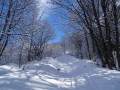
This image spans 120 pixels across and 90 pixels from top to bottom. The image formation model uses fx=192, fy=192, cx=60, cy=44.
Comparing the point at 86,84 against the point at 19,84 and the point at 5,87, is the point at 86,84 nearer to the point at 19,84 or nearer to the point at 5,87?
the point at 19,84

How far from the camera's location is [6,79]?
6297mm

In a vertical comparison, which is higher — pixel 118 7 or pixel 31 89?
pixel 118 7

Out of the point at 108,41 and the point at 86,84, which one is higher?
the point at 108,41

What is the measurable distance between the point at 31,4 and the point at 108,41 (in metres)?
7.96

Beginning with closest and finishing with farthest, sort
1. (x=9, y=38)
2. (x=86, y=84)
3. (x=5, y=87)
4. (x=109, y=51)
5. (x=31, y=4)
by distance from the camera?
(x=5, y=87) → (x=86, y=84) → (x=109, y=51) → (x=9, y=38) → (x=31, y=4)

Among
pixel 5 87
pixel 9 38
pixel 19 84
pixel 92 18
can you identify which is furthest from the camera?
pixel 9 38

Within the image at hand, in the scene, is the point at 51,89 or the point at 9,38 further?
the point at 9,38

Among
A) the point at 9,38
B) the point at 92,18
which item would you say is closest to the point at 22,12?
the point at 9,38

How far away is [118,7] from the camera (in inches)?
596

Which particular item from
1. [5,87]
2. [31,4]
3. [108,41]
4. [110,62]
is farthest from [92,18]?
[5,87]

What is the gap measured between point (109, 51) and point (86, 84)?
6.74 metres

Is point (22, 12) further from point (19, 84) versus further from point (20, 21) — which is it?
point (19, 84)

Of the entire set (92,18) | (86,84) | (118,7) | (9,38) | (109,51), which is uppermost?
(118,7)

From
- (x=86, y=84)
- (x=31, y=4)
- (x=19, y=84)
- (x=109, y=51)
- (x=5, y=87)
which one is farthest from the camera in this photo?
(x=31, y=4)
